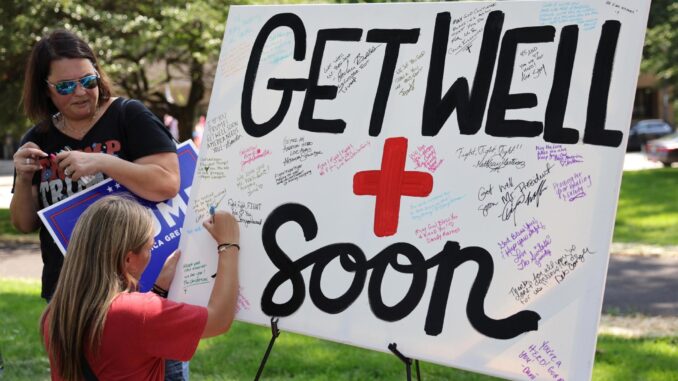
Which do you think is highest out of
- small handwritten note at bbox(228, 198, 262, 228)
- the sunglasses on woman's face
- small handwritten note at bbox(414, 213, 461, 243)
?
the sunglasses on woman's face

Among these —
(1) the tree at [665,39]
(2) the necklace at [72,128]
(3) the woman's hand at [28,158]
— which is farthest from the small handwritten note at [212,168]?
(1) the tree at [665,39]

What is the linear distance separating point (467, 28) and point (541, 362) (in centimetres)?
94

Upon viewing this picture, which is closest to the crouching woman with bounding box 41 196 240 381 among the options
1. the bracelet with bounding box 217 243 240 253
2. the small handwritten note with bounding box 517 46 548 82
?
the bracelet with bounding box 217 243 240 253

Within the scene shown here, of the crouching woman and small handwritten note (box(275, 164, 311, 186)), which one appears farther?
small handwritten note (box(275, 164, 311, 186))

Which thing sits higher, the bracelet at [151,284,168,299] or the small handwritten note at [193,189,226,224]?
the small handwritten note at [193,189,226,224]

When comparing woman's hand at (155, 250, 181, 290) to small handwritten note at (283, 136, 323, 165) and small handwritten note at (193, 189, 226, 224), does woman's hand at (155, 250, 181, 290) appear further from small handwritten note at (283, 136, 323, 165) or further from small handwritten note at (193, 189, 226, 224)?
small handwritten note at (283, 136, 323, 165)

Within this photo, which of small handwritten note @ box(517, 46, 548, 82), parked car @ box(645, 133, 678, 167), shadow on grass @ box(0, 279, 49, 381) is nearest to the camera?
small handwritten note @ box(517, 46, 548, 82)

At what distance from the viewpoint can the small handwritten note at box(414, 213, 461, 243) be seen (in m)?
2.48

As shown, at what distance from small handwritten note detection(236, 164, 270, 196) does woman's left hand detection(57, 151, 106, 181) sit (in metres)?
0.43

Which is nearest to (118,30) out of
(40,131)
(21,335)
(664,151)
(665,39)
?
(21,335)

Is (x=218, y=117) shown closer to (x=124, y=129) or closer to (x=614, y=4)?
(x=124, y=129)

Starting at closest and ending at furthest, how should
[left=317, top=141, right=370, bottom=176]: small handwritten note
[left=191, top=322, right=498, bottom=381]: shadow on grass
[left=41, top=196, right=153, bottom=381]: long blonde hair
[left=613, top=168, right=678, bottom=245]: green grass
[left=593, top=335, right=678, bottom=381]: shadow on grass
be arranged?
[left=41, top=196, right=153, bottom=381]: long blonde hair < [left=317, top=141, right=370, bottom=176]: small handwritten note < [left=593, top=335, right=678, bottom=381]: shadow on grass < [left=191, top=322, right=498, bottom=381]: shadow on grass < [left=613, top=168, right=678, bottom=245]: green grass

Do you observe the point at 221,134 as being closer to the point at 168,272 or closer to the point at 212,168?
the point at 212,168

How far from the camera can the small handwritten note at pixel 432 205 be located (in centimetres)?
249
